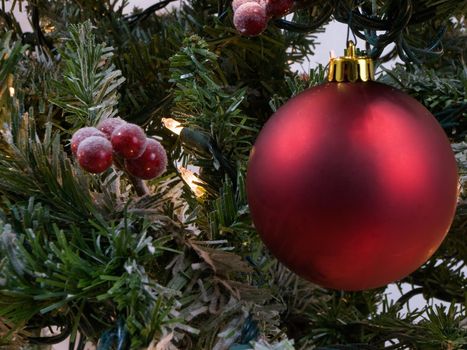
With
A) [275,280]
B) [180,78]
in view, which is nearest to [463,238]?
[275,280]

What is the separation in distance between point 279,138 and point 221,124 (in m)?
0.09

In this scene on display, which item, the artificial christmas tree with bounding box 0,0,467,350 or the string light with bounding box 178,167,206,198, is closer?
the artificial christmas tree with bounding box 0,0,467,350

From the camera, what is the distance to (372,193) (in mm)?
212

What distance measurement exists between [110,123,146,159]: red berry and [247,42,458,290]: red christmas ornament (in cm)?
4

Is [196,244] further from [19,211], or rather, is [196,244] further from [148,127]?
[148,127]

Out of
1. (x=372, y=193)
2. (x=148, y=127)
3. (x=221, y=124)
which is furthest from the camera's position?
(x=148, y=127)

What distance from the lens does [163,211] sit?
281 millimetres

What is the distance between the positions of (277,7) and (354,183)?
10 centimetres

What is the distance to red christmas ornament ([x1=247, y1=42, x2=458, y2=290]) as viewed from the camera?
0.70 feet

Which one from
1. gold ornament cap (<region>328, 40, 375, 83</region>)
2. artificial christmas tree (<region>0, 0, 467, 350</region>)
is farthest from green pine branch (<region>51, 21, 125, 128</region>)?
gold ornament cap (<region>328, 40, 375, 83</region>)

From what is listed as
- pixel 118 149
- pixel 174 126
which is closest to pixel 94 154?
pixel 118 149

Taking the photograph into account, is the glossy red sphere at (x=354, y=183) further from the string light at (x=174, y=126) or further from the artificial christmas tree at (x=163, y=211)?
the string light at (x=174, y=126)

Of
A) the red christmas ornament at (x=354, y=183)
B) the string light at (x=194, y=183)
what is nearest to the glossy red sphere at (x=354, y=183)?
the red christmas ornament at (x=354, y=183)

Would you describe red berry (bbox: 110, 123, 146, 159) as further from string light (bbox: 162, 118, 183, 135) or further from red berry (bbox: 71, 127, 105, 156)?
string light (bbox: 162, 118, 183, 135)
